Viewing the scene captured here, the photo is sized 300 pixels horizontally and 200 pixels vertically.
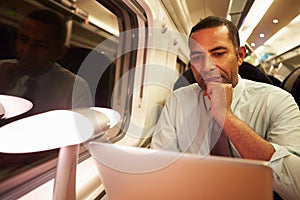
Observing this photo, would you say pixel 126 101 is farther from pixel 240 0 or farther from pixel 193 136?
pixel 240 0

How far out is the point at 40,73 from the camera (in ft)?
3.23

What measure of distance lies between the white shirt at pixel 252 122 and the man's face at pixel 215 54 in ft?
0.40

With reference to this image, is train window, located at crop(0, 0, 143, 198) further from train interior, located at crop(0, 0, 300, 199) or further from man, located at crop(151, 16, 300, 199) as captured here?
man, located at crop(151, 16, 300, 199)

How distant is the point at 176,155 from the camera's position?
1.33 ft

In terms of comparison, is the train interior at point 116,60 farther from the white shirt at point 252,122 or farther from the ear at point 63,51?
the white shirt at point 252,122

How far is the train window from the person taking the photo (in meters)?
0.74

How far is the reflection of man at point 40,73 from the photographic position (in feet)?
2.61

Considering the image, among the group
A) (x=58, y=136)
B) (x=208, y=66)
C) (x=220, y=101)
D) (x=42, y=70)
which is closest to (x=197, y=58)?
(x=208, y=66)

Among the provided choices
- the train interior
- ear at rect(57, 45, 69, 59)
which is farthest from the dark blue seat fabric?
ear at rect(57, 45, 69, 59)

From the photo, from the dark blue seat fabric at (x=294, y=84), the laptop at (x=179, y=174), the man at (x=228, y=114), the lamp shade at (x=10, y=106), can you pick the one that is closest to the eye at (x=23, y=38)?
the lamp shade at (x=10, y=106)

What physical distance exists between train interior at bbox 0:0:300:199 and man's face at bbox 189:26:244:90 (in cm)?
47

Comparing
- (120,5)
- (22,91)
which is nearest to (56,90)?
(22,91)

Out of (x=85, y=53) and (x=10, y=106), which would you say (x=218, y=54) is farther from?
(x=10, y=106)

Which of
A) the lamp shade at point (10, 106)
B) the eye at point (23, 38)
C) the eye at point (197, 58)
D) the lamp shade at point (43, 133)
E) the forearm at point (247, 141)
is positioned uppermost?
the eye at point (23, 38)
